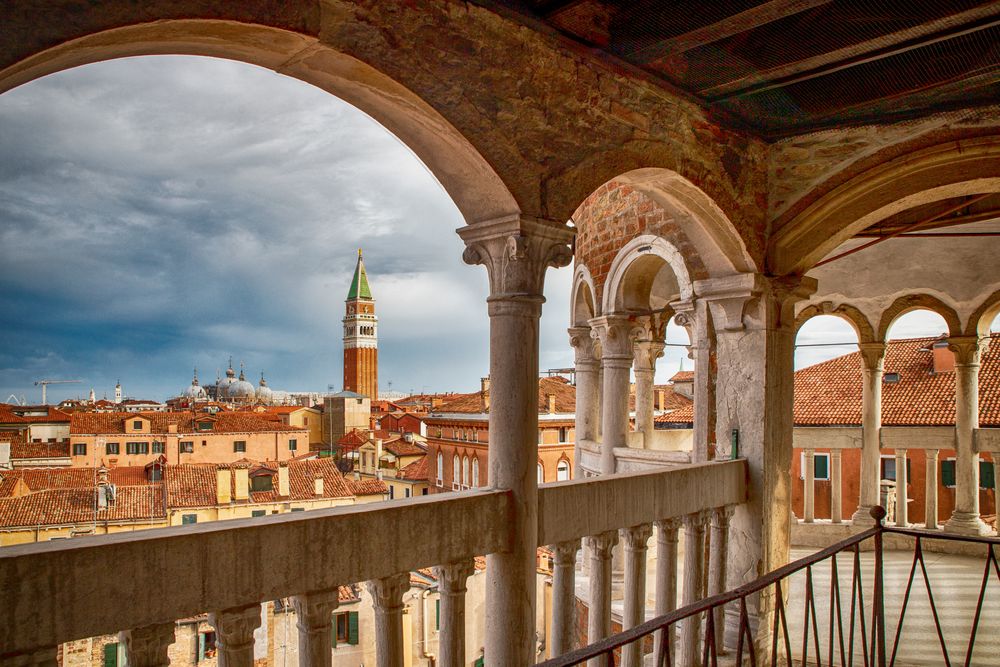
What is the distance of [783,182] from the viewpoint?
5422 mm

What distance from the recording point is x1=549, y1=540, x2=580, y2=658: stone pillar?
12.2ft

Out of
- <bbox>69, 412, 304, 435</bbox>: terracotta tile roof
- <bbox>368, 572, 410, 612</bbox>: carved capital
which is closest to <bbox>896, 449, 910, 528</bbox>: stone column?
<bbox>368, 572, 410, 612</bbox>: carved capital

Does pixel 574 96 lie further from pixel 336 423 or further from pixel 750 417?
pixel 336 423

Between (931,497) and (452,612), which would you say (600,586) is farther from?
(931,497)

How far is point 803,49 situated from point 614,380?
383 cm

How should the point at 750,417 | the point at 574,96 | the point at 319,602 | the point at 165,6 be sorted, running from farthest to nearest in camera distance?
the point at 750,417 → the point at 574,96 → the point at 319,602 → the point at 165,6

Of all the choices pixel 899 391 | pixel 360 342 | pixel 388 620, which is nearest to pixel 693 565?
pixel 388 620

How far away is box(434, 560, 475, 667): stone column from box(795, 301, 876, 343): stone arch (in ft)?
22.4

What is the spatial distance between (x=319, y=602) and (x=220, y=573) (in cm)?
44

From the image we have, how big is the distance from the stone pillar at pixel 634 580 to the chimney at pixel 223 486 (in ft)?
78.1

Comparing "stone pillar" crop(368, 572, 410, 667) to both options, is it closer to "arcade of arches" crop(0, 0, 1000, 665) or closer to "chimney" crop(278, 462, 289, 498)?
"arcade of arches" crop(0, 0, 1000, 665)

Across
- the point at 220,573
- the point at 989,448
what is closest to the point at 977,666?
the point at 989,448

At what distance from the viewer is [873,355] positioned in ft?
28.7

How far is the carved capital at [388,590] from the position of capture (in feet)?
9.66
